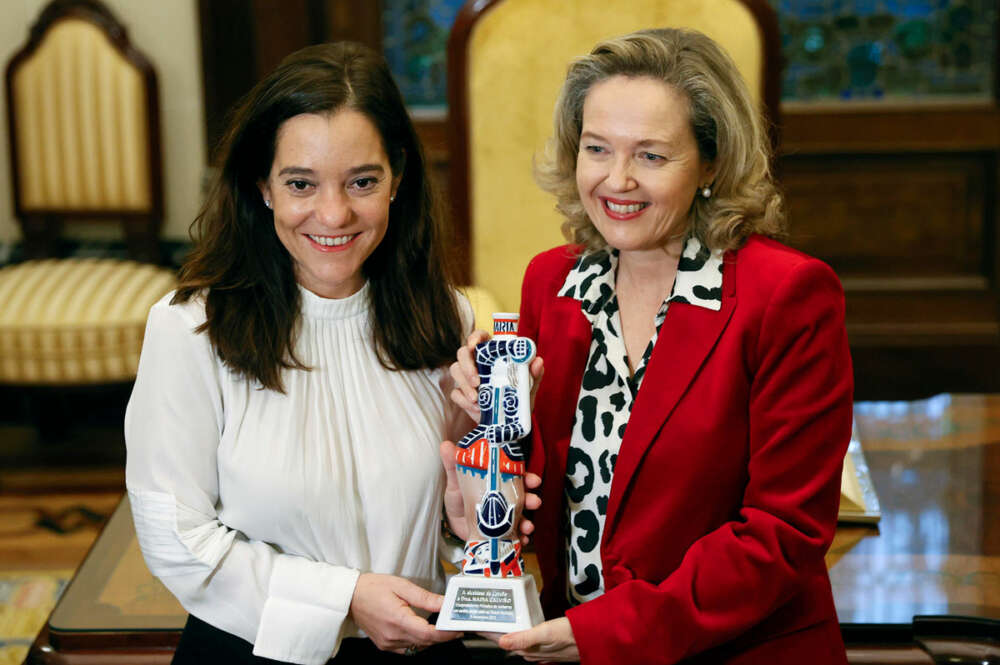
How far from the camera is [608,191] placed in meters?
1.45

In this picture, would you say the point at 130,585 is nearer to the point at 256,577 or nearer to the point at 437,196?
the point at 256,577

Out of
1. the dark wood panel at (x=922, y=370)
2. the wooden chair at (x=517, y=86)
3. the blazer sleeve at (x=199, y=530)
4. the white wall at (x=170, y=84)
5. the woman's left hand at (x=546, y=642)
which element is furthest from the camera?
the dark wood panel at (x=922, y=370)

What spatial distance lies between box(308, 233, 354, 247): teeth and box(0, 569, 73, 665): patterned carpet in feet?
5.69

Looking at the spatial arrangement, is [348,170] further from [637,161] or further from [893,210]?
[893,210]

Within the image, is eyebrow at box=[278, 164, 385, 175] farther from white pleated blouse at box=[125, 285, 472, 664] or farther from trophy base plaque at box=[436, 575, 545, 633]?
trophy base plaque at box=[436, 575, 545, 633]

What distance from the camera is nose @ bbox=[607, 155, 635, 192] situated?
1425mm

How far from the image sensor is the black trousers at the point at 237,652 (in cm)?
152

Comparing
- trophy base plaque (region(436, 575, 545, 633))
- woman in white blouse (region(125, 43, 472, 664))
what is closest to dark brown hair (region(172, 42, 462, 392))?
woman in white blouse (region(125, 43, 472, 664))

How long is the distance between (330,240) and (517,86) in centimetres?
135

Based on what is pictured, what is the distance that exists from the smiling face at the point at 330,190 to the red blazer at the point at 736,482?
1.35ft

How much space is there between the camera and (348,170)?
1491 mm

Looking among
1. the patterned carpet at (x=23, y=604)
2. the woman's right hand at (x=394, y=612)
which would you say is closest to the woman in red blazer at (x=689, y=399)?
the woman's right hand at (x=394, y=612)

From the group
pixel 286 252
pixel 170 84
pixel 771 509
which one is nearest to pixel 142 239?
pixel 170 84

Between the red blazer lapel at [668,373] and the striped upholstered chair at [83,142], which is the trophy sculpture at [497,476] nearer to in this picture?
the red blazer lapel at [668,373]
